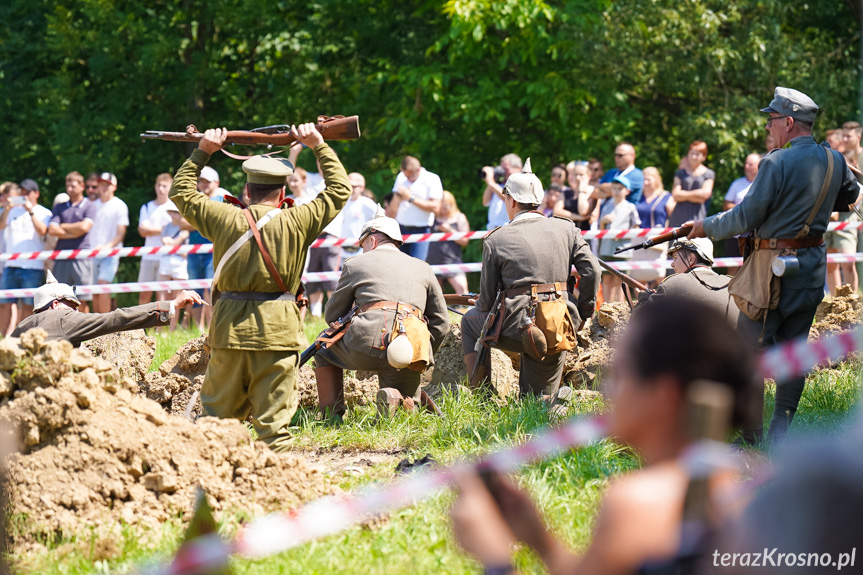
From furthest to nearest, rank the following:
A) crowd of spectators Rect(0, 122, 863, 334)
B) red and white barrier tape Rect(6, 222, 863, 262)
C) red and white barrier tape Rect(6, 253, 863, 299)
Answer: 1. crowd of spectators Rect(0, 122, 863, 334)
2. red and white barrier tape Rect(6, 222, 863, 262)
3. red and white barrier tape Rect(6, 253, 863, 299)

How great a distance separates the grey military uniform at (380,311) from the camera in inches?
312

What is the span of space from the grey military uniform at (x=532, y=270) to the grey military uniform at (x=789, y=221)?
1608mm

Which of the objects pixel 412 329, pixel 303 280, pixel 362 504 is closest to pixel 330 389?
pixel 412 329

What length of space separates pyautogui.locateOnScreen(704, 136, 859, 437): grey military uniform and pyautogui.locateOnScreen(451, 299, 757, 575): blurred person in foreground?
4108mm

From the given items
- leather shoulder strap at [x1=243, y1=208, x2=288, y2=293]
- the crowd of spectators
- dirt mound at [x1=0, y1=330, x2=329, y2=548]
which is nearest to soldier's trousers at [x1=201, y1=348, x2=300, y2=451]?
leather shoulder strap at [x1=243, y1=208, x2=288, y2=293]

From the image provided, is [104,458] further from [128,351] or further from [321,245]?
[321,245]

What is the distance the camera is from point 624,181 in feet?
40.4

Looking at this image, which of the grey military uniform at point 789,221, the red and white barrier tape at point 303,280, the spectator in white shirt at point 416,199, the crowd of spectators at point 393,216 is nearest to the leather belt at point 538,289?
the grey military uniform at point 789,221

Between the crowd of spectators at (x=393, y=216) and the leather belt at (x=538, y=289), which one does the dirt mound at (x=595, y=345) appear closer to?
the leather belt at (x=538, y=289)

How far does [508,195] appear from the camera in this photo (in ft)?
27.5

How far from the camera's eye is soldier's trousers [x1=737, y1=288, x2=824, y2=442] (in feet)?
21.4

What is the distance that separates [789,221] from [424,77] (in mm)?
12321

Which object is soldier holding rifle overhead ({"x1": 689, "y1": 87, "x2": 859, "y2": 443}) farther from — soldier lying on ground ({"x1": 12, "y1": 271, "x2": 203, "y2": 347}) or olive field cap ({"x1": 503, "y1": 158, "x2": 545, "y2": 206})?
soldier lying on ground ({"x1": 12, "y1": 271, "x2": 203, "y2": 347})

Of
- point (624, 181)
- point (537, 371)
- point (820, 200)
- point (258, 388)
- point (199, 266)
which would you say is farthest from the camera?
point (199, 266)
